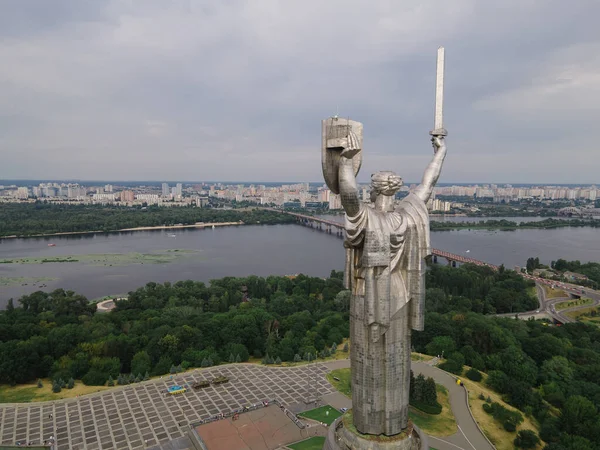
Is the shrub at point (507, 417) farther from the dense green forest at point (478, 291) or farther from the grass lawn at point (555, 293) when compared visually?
the grass lawn at point (555, 293)

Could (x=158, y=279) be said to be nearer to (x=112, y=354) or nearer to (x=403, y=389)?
(x=112, y=354)

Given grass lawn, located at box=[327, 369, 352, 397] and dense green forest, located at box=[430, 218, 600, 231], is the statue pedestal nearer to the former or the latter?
grass lawn, located at box=[327, 369, 352, 397]

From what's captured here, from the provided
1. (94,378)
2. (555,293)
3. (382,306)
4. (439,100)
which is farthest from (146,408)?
(555,293)

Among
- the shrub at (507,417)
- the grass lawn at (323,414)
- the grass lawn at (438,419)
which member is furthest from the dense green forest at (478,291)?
the grass lawn at (323,414)

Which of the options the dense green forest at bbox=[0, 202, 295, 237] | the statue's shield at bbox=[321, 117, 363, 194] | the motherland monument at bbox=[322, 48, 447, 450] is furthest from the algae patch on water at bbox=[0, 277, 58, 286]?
the statue's shield at bbox=[321, 117, 363, 194]

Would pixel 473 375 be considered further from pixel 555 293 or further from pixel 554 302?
pixel 555 293

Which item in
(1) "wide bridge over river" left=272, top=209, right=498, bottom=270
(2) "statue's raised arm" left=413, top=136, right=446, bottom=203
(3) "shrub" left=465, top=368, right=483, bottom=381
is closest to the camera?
(2) "statue's raised arm" left=413, top=136, right=446, bottom=203

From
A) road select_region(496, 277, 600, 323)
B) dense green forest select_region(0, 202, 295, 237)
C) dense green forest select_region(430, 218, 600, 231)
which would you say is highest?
dense green forest select_region(0, 202, 295, 237)
